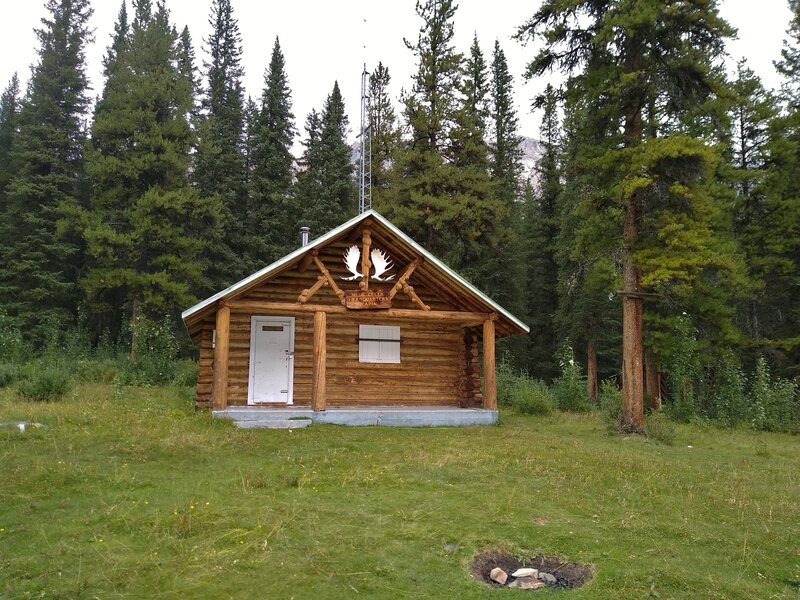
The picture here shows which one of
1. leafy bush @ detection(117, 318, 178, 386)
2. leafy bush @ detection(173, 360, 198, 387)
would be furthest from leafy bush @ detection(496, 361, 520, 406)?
leafy bush @ detection(117, 318, 178, 386)

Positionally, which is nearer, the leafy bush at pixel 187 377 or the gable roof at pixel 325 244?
the gable roof at pixel 325 244

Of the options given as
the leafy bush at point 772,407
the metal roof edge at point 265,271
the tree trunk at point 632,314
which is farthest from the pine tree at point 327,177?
the leafy bush at point 772,407

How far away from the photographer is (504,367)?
81.1 ft

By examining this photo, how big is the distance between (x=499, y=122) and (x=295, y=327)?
31.2 meters

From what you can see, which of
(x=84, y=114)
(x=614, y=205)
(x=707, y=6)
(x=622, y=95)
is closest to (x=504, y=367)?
(x=614, y=205)

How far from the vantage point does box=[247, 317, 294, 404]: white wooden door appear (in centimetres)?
1598

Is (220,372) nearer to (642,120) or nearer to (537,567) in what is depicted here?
(537,567)

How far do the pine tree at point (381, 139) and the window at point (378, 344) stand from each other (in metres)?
14.5

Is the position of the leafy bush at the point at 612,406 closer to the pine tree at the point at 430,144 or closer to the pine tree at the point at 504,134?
the pine tree at the point at 430,144

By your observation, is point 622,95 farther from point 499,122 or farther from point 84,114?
point 84,114

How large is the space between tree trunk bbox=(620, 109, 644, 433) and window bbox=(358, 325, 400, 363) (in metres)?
6.52

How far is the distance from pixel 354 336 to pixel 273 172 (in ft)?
80.8

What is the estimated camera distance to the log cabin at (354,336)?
14.3 m

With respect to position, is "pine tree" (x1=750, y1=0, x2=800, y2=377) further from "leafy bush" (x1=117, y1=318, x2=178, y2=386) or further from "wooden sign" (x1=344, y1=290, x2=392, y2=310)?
"leafy bush" (x1=117, y1=318, x2=178, y2=386)
